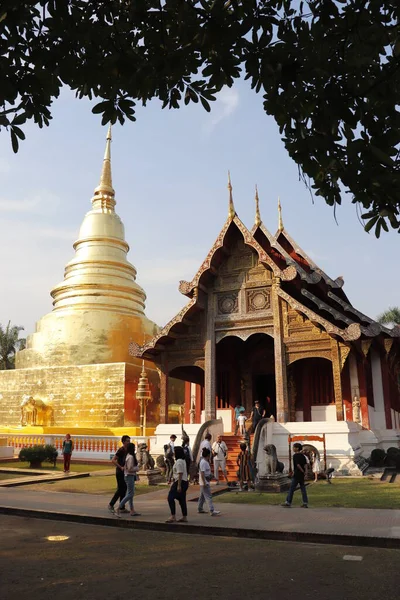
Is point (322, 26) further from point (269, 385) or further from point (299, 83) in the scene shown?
point (269, 385)

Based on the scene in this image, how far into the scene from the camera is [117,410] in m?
22.9

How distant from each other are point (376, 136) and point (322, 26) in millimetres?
991

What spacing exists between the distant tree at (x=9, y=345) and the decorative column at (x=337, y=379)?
31.3m

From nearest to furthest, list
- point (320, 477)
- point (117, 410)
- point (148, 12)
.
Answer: point (148, 12) → point (320, 477) → point (117, 410)

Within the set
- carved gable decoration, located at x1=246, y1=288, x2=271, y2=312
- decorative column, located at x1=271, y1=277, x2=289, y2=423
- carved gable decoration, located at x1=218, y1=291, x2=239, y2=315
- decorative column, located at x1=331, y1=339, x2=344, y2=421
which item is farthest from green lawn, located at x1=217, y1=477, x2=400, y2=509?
carved gable decoration, located at x1=218, y1=291, x2=239, y2=315

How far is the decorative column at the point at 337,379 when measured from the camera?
1572 cm

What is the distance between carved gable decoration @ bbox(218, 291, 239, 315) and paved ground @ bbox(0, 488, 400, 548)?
8323 mm

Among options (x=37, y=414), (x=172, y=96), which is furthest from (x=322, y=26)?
(x=37, y=414)

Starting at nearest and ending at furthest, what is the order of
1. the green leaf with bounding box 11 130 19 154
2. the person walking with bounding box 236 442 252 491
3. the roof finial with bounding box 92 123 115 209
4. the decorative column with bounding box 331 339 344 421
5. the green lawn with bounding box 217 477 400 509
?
the green leaf with bounding box 11 130 19 154, the green lawn with bounding box 217 477 400 509, the person walking with bounding box 236 442 252 491, the decorative column with bounding box 331 339 344 421, the roof finial with bounding box 92 123 115 209

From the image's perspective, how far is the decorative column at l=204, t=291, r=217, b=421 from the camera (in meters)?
17.6

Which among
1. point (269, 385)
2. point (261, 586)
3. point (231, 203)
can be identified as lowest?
point (261, 586)

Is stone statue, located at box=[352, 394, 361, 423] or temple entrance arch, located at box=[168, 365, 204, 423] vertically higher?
temple entrance arch, located at box=[168, 365, 204, 423]

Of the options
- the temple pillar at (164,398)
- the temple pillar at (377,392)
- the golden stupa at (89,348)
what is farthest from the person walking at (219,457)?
the golden stupa at (89,348)

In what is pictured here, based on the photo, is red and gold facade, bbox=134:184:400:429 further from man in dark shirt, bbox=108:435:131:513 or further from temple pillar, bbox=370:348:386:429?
man in dark shirt, bbox=108:435:131:513
